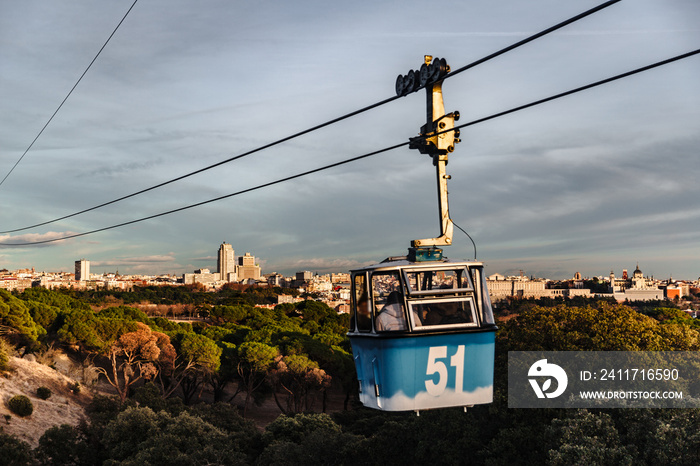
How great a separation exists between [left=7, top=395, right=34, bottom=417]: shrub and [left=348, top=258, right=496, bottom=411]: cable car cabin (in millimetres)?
29981

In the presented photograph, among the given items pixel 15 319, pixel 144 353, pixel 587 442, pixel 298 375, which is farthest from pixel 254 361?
pixel 587 442

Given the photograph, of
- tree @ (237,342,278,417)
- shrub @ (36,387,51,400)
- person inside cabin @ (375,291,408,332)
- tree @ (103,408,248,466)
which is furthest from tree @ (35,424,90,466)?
person inside cabin @ (375,291,408,332)

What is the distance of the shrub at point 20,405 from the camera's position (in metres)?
32.9

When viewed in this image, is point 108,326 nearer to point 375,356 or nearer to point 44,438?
point 44,438

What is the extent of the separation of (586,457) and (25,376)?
3516cm

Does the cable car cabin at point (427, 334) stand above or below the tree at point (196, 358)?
above

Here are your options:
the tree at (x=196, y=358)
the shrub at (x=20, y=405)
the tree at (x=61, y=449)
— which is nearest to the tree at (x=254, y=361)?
the tree at (x=196, y=358)

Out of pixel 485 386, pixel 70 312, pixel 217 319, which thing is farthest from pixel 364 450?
pixel 217 319

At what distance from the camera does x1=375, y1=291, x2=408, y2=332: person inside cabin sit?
9445 millimetres

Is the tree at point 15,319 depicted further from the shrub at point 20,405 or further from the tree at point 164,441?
the tree at point 164,441

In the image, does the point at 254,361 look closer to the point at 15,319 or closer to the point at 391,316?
the point at 15,319

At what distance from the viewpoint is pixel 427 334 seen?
30.5 ft

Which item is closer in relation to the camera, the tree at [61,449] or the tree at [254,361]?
the tree at [61,449]

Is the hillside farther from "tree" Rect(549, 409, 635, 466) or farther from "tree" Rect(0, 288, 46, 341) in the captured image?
"tree" Rect(549, 409, 635, 466)
